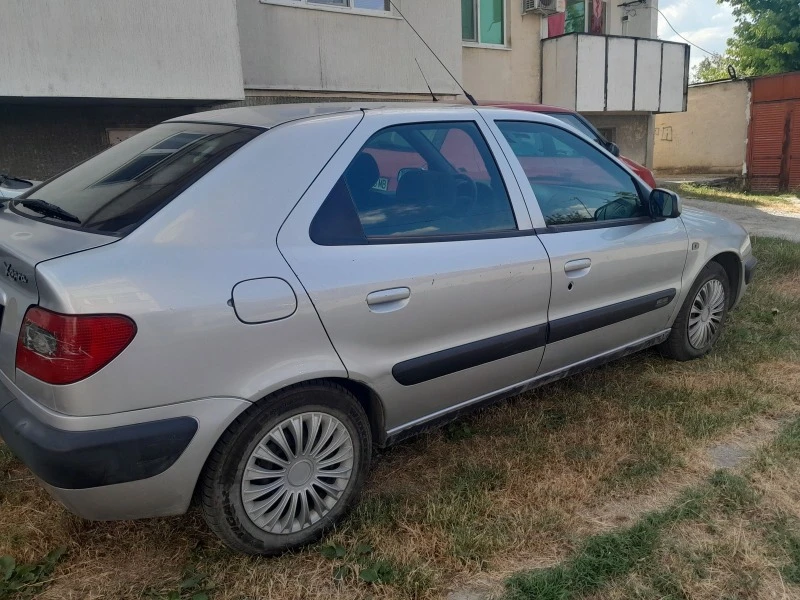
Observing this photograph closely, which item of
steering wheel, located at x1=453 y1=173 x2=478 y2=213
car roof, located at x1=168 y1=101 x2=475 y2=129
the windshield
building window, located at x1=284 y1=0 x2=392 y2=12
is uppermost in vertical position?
building window, located at x1=284 y1=0 x2=392 y2=12

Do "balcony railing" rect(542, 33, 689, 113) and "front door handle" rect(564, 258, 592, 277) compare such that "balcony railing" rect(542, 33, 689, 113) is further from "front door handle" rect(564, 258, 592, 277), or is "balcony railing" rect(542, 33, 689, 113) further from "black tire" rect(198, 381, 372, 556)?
"black tire" rect(198, 381, 372, 556)

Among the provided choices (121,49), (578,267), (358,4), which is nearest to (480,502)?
(578,267)

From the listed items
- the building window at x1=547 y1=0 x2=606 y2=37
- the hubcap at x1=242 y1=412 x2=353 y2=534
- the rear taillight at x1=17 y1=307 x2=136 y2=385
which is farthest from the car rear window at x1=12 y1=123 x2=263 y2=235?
the building window at x1=547 y1=0 x2=606 y2=37

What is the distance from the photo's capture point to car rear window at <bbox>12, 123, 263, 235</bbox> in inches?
87.7

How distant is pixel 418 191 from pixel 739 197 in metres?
13.8

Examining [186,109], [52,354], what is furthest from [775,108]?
[52,354]

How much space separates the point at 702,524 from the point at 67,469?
226 centimetres

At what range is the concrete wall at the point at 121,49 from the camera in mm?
6117

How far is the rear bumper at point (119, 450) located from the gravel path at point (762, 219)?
27.6 feet

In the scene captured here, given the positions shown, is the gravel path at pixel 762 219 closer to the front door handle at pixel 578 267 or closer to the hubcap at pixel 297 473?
the front door handle at pixel 578 267

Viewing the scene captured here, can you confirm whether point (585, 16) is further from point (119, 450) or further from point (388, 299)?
point (119, 450)

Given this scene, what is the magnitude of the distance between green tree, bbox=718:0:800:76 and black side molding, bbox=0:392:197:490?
20928mm

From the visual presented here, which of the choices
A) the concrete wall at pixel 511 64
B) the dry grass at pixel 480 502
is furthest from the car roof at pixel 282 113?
the concrete wall at pixel 511 64

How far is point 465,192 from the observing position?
9.48 feet
